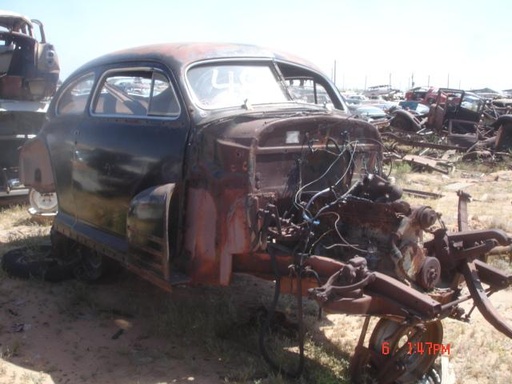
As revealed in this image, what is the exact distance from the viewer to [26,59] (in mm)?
8758

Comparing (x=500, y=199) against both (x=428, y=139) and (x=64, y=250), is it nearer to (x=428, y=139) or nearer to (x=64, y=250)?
(x=428, y=139)

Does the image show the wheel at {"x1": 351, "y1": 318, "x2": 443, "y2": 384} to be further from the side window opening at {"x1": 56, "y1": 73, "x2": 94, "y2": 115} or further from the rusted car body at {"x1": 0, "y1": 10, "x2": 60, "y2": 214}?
the rusted car body at {"x1": 0, "y1": 10, "x2": 60, "y2": 214}

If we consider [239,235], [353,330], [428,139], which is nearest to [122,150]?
[239,235]

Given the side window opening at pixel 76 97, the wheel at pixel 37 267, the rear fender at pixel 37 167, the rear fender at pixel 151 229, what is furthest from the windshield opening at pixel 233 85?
the wheel at pixel 37 267

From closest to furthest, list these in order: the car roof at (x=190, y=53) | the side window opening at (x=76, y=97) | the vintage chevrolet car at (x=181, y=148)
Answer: the vintage chevrolet car at (x=181, y=148) → the car roof at (x=190, y=53) → the side window opening at (x=76, y=97)

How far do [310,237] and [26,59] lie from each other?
22.3ft

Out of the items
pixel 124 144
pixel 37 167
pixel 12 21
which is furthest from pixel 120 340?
pixel 12 21

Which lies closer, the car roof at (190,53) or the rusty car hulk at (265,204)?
the rusty car hulk at (265,204)

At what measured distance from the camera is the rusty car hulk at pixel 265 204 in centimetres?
348

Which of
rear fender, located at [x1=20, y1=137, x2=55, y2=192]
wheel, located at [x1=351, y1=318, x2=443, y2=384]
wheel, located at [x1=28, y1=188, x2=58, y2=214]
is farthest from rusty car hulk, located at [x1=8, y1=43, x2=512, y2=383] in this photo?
wheel, located at [x1=28, y1=188, x2=58, y2=214]

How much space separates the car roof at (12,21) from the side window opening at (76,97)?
13.4 ft

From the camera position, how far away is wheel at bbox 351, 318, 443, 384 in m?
3.48

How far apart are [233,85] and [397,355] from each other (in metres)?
2.25
